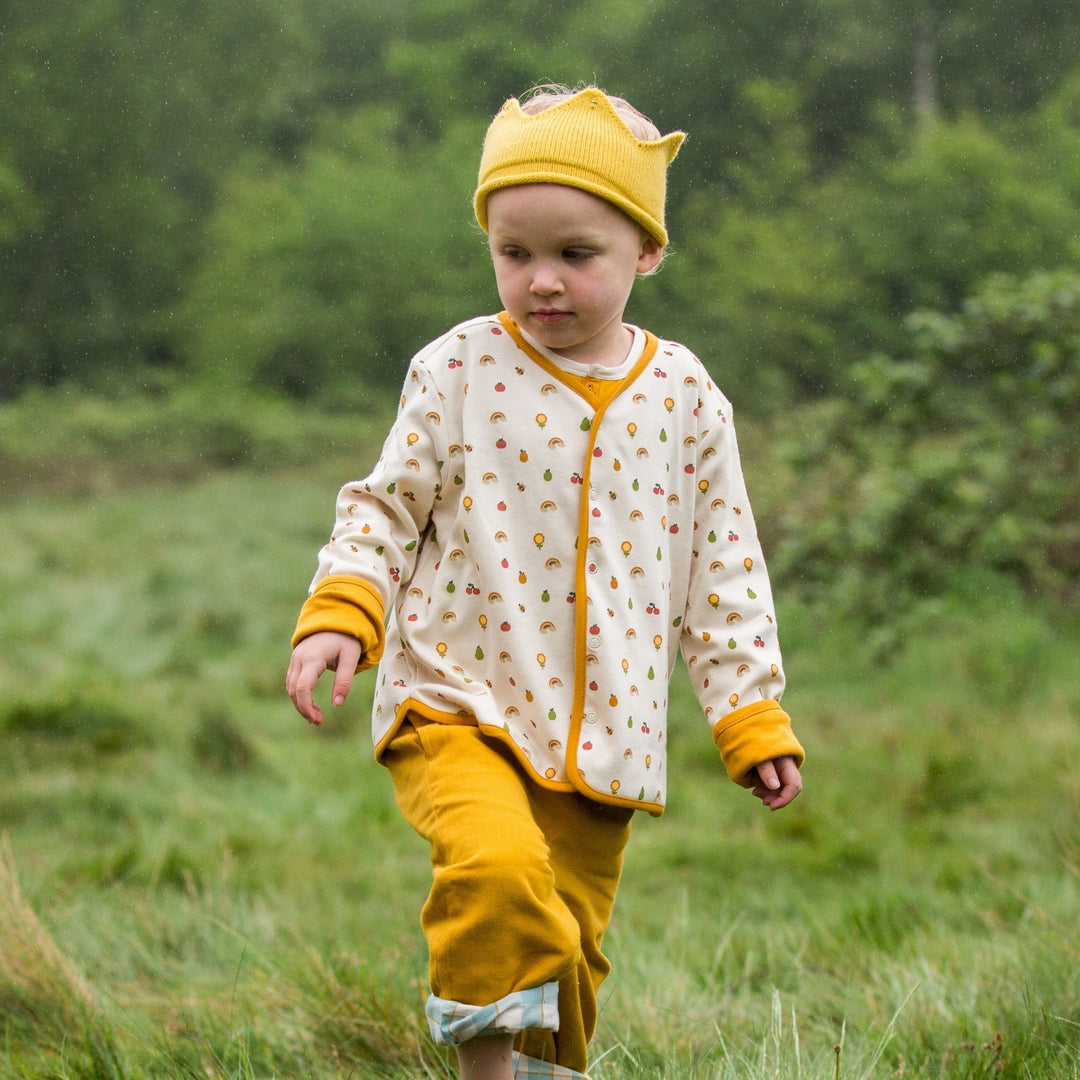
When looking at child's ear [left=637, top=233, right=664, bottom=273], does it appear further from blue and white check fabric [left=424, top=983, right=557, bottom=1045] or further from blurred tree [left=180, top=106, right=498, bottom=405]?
blurred tree [left=180, top=106, right=498, bottom=405]

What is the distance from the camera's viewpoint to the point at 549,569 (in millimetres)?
2291

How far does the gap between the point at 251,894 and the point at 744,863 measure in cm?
197

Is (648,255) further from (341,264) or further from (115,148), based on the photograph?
(115,148)

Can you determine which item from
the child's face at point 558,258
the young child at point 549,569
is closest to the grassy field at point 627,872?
the young child at point 549,569

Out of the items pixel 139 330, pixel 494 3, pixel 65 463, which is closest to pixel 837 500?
pixel 65 463

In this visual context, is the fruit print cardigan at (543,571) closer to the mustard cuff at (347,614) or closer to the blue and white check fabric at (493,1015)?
the mustard cuff at (347,614)

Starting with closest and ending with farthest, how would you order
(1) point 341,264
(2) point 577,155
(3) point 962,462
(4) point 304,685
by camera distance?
(4) point 304,685
(2) point 577,155
(3) point 962,462
(1) point 341,264

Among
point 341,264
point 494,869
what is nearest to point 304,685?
point 494,869

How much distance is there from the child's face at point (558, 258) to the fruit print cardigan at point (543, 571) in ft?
0.28

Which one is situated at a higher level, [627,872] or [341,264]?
[341,264]

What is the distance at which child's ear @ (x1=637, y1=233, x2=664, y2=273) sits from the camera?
8.02 ft

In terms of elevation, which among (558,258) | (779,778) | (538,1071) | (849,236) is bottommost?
(538,1071)

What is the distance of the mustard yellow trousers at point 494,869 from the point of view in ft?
6.73

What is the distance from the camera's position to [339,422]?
2770cm
